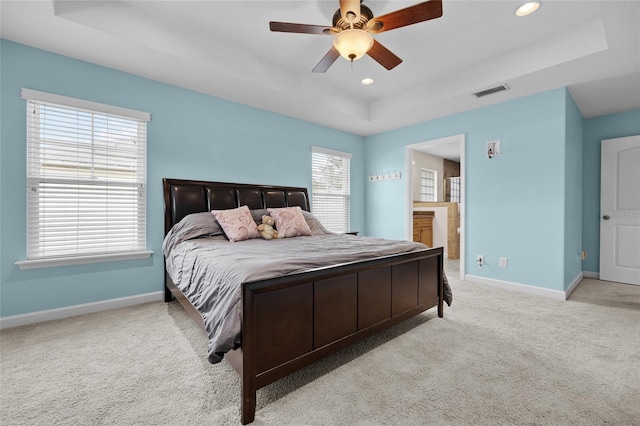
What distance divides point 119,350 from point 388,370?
1.94 m

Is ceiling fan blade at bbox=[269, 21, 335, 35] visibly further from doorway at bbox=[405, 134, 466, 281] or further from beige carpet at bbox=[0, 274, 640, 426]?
doorway at bbox=[405, 134, 466, 281]

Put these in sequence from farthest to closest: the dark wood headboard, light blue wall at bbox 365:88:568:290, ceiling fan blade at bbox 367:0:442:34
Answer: light blue wall at bbox 365:88:568:290 → the dark wood headboard → ceiling fan blade at bbox 367:0:442:34

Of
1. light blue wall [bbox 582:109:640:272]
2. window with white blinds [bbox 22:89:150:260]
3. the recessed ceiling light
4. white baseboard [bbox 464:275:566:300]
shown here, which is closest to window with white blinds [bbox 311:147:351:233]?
white baseboard [bbox 464:275:566:300]

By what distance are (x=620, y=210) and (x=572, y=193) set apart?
1.11 metres

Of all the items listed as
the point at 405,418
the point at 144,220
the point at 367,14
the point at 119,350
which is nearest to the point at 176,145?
the point at 144,220

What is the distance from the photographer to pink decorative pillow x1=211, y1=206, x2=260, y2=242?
9.96 feet

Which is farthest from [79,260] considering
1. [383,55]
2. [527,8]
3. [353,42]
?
[527,8]

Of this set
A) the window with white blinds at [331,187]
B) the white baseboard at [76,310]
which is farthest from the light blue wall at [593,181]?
the white baseboard at [76,310]

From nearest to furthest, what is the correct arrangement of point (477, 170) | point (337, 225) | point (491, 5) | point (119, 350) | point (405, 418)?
point (405, 418) < point (119, 350) < point (491, 5) < point (477, 170) < point (337, 225)

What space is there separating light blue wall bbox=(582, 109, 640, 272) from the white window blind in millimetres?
3185

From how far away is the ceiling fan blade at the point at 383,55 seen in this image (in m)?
2.40

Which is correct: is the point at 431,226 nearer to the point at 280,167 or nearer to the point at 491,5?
the point at 280,167

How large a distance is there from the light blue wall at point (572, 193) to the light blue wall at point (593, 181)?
0.17m

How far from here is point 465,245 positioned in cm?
421
